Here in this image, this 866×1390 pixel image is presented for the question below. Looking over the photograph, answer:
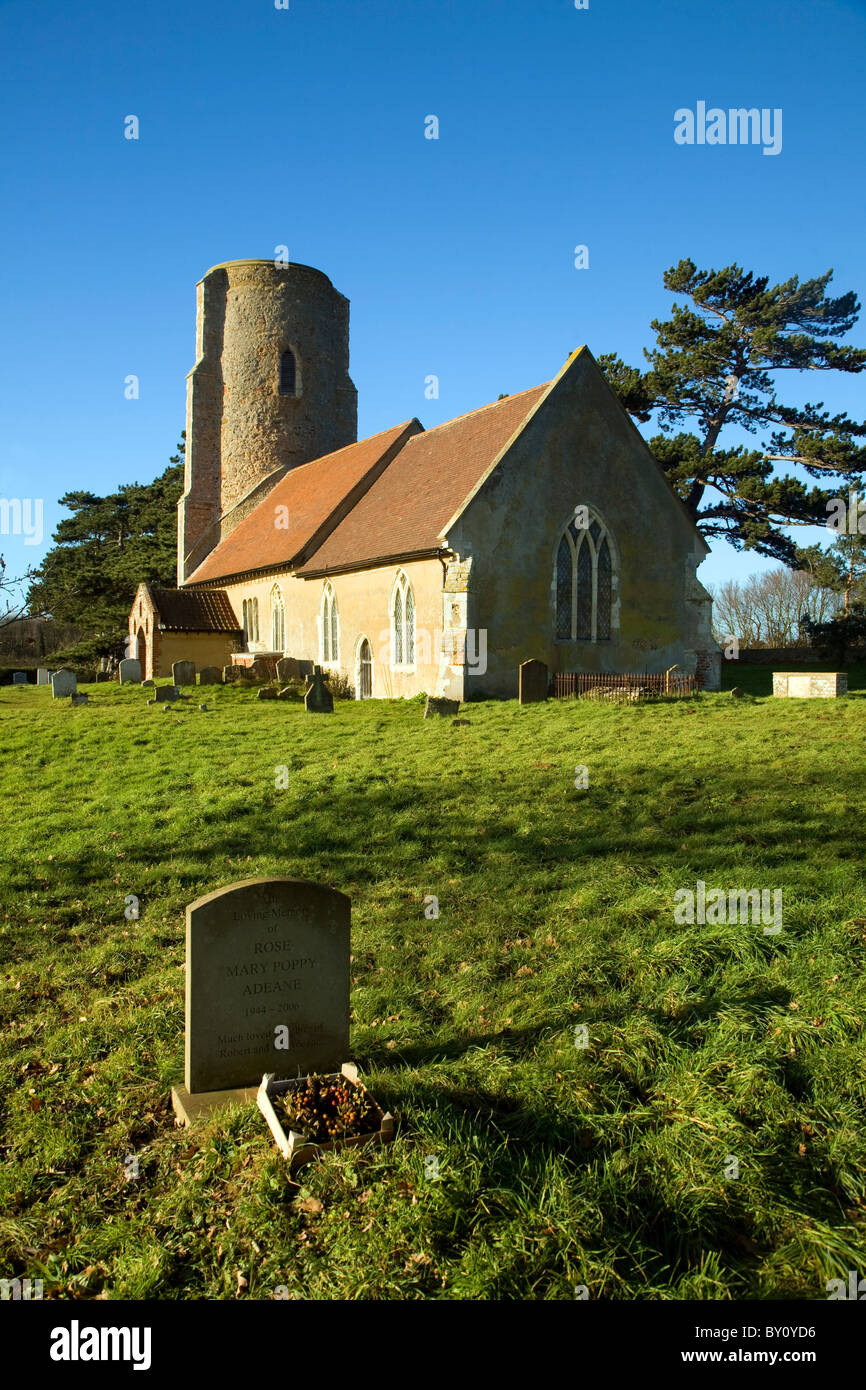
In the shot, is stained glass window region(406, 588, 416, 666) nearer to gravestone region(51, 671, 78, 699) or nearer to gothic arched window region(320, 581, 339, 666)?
gothic arched window region(320, 581, 339, 666)

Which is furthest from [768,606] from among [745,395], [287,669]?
[287,669]

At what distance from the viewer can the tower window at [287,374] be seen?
34.9 m

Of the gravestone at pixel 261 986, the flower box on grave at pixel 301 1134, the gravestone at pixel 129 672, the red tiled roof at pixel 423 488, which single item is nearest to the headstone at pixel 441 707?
the red tiled roof at pixel 423 488

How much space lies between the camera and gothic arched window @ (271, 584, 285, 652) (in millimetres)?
27406

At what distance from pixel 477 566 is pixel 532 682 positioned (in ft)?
10.00

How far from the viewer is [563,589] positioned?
20.6 meters

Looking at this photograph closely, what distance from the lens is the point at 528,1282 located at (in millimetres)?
3174

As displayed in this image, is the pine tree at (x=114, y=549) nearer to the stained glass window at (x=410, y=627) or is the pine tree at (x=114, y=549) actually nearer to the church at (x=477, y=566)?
the church at (x=477, y=566)

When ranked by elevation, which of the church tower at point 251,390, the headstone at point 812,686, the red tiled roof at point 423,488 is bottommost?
the headstone at point 812,686

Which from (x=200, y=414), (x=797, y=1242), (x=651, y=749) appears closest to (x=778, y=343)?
(x=200, y=414)

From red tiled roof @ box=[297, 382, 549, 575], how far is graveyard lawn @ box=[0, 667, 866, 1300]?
11.1 m

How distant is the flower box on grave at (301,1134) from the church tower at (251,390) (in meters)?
32.6

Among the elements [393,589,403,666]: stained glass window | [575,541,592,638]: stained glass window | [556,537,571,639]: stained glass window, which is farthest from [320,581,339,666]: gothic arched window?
[575,541,592,638]: stained glass window
